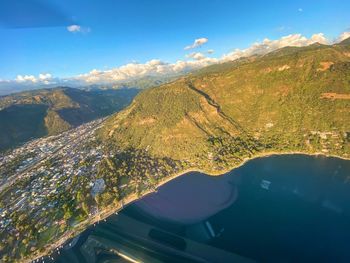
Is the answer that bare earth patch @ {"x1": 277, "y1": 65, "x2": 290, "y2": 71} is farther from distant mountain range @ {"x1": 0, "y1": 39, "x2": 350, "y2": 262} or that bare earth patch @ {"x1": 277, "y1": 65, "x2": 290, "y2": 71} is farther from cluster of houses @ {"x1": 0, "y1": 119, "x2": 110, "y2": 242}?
cluster of houses @ {"x1": 0, "y1": 119, "x2": 110, "y2": 242}

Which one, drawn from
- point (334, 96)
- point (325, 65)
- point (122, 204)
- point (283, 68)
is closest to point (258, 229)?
point (122, 204)

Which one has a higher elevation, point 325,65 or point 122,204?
point 325,65

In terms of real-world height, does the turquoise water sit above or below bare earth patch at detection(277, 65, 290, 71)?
below

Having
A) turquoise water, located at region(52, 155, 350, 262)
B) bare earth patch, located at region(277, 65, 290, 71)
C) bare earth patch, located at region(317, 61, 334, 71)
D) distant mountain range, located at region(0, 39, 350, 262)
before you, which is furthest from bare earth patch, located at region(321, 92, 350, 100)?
turquoise water, located at region(52, 155, 350, 262)

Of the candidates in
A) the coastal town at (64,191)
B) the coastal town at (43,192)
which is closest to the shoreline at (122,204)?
the coastal town at (64,191)

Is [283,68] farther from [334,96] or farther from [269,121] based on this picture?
[269,121]

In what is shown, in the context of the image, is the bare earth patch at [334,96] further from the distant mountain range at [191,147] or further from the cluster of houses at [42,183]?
the cluster of houses at [42,183]

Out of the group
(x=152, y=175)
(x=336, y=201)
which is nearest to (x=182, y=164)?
(x=152, y=175)
